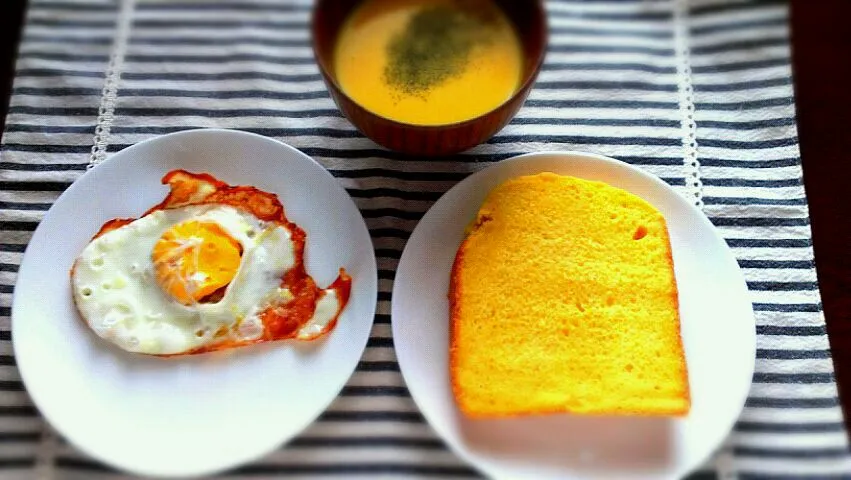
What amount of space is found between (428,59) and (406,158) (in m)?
0.26

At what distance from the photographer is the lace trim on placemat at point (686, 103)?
1.93 metres

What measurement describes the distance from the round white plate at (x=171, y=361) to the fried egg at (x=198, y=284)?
38 mm

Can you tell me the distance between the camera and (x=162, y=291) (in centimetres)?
167

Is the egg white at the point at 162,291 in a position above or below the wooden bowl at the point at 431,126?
below

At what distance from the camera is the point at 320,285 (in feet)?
5.67

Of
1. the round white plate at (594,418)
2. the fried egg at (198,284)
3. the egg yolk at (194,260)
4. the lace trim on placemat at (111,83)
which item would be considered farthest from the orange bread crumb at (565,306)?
the lace trim on placemat at (111,83)

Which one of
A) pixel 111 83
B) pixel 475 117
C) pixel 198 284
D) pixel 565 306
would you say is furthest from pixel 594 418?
pixel 111 83

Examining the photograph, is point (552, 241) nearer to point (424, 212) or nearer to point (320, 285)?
point (424, 212)

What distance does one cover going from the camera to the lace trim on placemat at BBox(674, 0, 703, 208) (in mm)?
1931

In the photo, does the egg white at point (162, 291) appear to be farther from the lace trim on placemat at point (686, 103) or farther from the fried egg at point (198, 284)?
the lace trim on placemat at point (686, 103)

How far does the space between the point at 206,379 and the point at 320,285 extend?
1.06 feet

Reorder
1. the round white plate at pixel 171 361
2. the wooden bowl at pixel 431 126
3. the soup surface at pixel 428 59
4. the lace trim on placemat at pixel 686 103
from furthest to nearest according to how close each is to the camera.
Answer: the lace trim on placemat at pixel 686 103
the soup surface at pixel 428 59
the wooden bowl at pixel 431 126
the round white plate at pixel 171 361

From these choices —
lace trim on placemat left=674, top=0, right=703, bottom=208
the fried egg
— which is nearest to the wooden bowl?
the fried egg

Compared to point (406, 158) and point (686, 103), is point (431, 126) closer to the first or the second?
point (406, 158)
